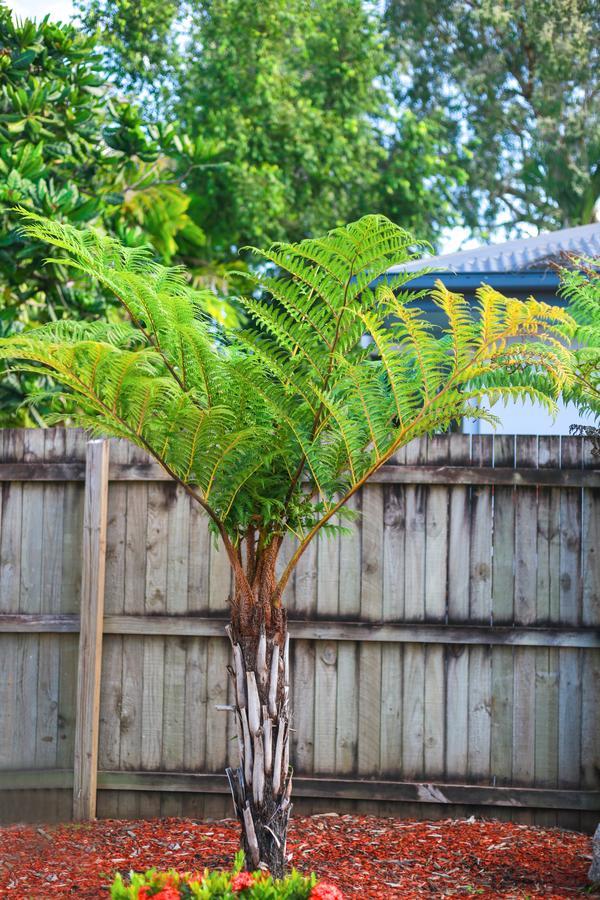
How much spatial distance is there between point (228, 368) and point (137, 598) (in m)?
1.73

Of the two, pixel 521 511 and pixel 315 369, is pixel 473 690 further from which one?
pixel 315 369

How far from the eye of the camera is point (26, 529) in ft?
14.8

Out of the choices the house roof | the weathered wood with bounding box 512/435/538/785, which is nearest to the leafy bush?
the weathered wood with bounding box 512/435/538/785

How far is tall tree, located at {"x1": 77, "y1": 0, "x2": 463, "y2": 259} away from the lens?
495 inches

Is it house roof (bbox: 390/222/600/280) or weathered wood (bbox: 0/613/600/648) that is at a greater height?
house roof (bbox: 390/222/600/280)

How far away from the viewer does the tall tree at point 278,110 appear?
12578 millimetres

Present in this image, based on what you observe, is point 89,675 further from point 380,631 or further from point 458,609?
point 458,609

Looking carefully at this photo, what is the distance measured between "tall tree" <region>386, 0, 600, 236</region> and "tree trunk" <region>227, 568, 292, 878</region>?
15.7 meters

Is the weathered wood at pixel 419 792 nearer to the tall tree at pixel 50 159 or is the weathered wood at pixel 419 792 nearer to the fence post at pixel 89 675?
the fence post at pixel 89 675

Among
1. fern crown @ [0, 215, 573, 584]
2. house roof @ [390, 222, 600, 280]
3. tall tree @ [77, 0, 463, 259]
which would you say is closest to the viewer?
fern crown @ [0, 215, 573, 584]

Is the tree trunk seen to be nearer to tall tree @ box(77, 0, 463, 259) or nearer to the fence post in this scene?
the fence post

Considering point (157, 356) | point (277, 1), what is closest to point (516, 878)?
point (157, 356)

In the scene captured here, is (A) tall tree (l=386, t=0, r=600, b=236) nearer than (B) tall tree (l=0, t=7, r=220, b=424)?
No

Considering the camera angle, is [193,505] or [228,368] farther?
[193,505]
